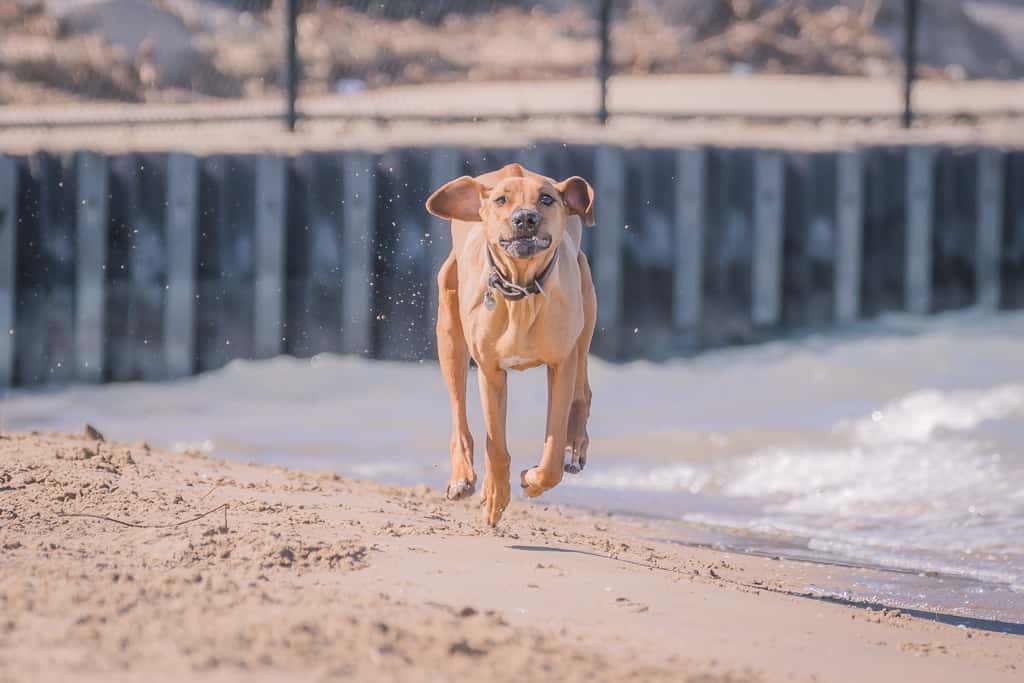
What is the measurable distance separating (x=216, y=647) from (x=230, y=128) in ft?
36.9

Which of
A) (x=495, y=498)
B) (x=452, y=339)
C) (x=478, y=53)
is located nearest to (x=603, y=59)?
(x=452, y=339)

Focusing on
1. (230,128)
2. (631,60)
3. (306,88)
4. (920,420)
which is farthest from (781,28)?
(920,420)

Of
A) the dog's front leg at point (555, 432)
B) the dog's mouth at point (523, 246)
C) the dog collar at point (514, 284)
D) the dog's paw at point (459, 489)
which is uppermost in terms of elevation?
the dog's mouth at point (523, 246)

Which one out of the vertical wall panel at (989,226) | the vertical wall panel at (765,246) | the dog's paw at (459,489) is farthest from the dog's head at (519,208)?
the vertical wall panel at (989,226)

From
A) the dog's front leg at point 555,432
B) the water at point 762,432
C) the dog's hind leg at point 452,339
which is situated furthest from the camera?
the water at point 762,432

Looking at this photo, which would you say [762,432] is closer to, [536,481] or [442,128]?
[442,128]

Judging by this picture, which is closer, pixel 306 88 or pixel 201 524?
pixel 201 524

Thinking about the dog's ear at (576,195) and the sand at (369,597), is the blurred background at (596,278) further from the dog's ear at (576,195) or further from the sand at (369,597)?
the dog's ear at (576,195)

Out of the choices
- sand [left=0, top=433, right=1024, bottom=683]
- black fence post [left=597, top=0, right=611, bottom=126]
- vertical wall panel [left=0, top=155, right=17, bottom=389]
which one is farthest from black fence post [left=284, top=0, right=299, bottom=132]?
sand [left=0, top=433, right=1024, bottom=683]

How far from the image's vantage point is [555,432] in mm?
6742

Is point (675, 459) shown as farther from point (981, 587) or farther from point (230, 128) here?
point (230, 128)

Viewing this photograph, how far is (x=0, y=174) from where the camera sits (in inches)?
557

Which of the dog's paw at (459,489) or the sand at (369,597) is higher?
the dog's paw at (459,489)

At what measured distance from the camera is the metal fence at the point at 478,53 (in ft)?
73.5
